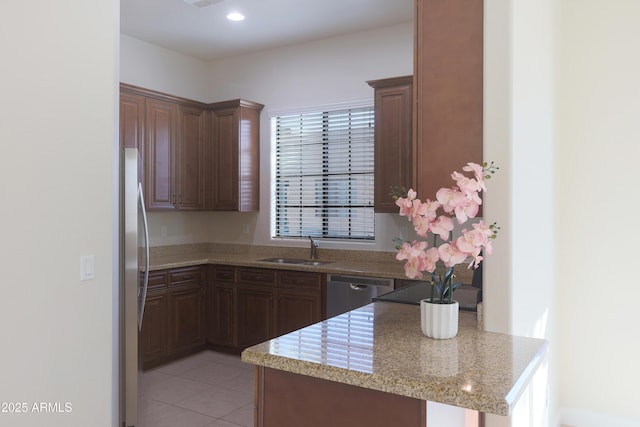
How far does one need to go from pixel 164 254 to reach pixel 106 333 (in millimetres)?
2764

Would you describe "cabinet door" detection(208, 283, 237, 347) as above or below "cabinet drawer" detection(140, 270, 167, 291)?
below

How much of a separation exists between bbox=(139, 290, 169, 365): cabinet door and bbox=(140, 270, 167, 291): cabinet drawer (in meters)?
0.05

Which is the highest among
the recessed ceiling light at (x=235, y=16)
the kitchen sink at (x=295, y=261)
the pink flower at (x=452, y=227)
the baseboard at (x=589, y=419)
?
the recessed ceiling light at (x=235, y=16)

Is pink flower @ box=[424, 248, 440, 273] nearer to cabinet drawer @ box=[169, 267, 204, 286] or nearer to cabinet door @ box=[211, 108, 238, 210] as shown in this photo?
cabinet drawer @ box=[169, 267, 204, 286]

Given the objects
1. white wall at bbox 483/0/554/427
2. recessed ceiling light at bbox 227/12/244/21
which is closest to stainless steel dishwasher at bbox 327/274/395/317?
white wall at bbox 483/0/554/427

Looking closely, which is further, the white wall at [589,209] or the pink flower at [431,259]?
the white wall at [589,209]

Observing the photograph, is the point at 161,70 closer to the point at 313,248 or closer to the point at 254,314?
the point at 313,248

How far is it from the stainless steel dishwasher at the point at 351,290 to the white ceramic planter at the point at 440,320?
211 cm

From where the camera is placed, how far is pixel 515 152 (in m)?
1.88

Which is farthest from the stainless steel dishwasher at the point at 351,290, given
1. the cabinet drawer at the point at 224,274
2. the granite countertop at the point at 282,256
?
the cabinet drawer at the point at 224,274

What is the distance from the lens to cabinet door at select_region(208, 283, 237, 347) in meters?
4.79

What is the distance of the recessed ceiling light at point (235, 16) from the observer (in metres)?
4.19

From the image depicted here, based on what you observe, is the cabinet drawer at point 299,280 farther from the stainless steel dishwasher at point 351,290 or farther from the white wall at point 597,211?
the white wall at point 597,211

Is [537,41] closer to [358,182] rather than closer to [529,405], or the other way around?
[529,405]
